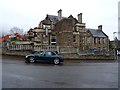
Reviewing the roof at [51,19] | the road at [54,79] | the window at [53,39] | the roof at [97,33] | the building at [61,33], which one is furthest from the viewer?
the roof at [97,33]

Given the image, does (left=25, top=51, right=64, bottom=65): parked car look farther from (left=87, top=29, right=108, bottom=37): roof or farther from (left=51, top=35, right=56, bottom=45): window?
(left=87, top=29, right=108, bottom=37): roof

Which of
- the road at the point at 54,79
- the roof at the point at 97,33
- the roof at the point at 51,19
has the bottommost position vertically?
the road at the point at 54,79

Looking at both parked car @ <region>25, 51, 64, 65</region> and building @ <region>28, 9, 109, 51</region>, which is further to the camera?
building @ <region>28, 9, 109, 51</region>

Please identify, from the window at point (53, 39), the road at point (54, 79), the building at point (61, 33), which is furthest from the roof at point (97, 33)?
the road at point (54, 79)

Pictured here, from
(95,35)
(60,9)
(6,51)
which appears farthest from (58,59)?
(95,35)

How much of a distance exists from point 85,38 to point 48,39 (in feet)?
38.0

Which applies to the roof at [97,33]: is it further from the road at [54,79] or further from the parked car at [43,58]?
the road at [54,79]

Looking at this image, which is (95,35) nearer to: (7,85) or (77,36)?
(77,36)

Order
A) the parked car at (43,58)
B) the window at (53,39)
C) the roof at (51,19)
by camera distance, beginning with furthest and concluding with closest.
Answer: the roof at (51,19) → the window at (53,39) → the parked car at (43,58)

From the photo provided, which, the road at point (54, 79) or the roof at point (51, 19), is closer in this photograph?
the road at point (54, 79)

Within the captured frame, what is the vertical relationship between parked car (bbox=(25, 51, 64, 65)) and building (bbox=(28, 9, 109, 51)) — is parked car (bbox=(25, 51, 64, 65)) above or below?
below

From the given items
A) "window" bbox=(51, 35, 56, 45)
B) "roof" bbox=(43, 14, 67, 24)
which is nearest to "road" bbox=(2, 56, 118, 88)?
"window" bbox=(51, 35, 56, 45)

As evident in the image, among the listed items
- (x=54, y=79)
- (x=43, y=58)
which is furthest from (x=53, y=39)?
(x=54, y=79)

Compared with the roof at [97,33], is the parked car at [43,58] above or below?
below
